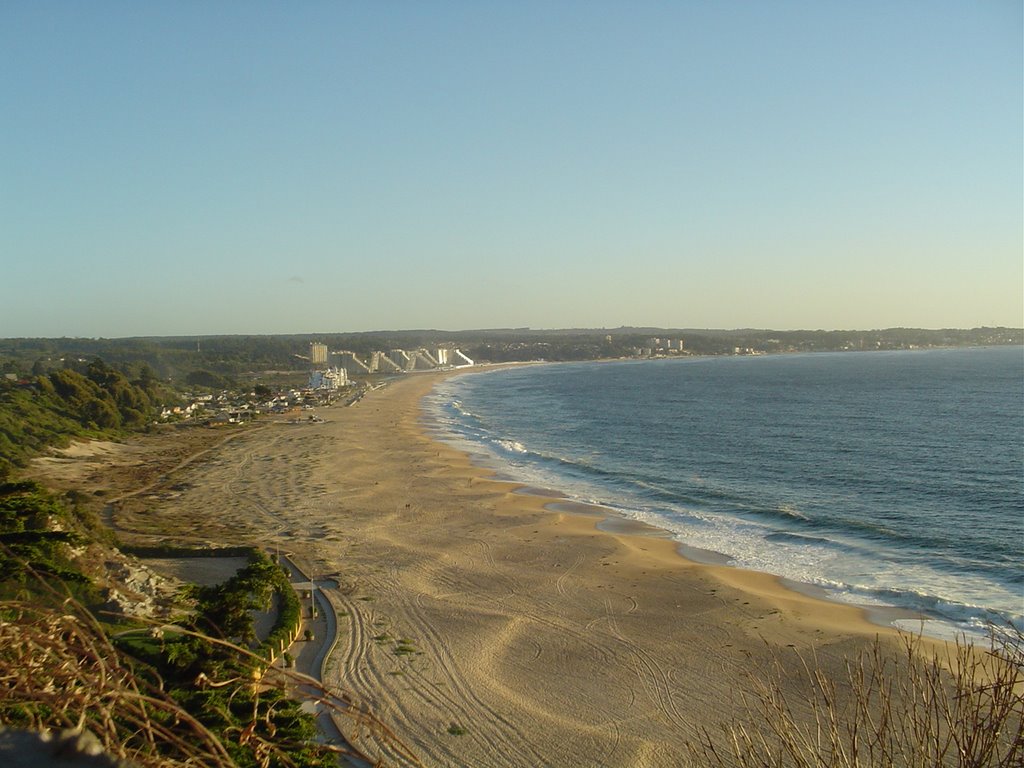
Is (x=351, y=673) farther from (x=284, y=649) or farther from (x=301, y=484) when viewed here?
(x=301, y=484)

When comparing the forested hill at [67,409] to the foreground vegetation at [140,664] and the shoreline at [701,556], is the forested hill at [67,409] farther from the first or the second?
the foreground vegetation at [140,664]

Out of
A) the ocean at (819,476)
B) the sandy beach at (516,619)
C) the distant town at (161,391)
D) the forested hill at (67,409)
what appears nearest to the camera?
the sandy beach at (516,619)

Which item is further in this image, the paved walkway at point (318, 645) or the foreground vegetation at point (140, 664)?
the paved walkway at point (318, 645)

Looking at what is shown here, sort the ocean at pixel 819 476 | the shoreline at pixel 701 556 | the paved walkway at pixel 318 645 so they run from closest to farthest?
the paved walkway at pixel 318 645 < the shoreline at pixel 701 556 < the ocean at pixel 819 476

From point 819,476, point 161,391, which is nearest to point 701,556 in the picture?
point 819,476

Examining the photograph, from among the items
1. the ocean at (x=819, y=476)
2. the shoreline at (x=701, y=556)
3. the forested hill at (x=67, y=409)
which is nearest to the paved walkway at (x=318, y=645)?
the shoreline at (x=701, y=556)

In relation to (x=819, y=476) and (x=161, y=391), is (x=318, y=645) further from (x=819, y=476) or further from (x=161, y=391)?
(x=161, y=391)

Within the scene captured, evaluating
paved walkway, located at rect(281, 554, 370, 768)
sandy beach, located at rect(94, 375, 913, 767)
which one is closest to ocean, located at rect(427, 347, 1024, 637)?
sandy beach, located at rect(94, 375, 913, 767)

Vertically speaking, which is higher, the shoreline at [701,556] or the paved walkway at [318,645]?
the paved walkway at [318,645]
